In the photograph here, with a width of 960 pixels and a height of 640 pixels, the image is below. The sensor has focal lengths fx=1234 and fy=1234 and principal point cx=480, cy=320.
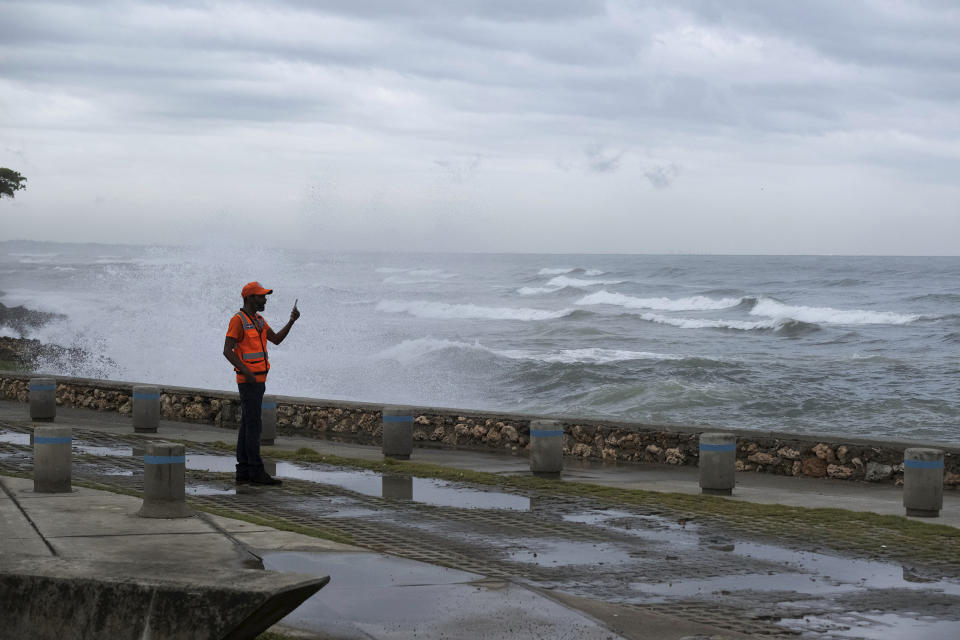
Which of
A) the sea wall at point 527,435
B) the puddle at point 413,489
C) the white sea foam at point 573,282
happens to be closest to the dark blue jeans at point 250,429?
the puddle at point 413,489

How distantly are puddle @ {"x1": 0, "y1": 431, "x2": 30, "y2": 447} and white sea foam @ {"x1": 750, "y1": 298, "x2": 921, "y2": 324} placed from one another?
4589 centimetres

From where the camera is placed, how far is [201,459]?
14102 mm

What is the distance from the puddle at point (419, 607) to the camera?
20.9ft

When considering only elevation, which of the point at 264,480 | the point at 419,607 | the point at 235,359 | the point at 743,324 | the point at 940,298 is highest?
the point at 940,298

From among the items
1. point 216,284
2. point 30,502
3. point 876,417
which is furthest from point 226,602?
point 216,284

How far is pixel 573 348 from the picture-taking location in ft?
143

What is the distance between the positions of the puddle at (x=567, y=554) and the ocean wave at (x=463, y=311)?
51483 millimetres

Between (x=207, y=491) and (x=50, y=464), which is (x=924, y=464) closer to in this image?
(x=207, y=491)

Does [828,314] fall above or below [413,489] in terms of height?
above

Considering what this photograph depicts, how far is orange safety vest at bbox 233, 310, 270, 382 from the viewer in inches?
445

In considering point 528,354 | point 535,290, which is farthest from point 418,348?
point 535,290

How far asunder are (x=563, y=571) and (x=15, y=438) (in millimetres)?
10126

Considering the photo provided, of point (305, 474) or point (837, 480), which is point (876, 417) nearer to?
point (837, 480)

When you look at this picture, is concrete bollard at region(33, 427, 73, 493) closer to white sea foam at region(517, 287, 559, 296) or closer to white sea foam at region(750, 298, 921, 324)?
white sea foam at region(750, 298, 921, 324)
